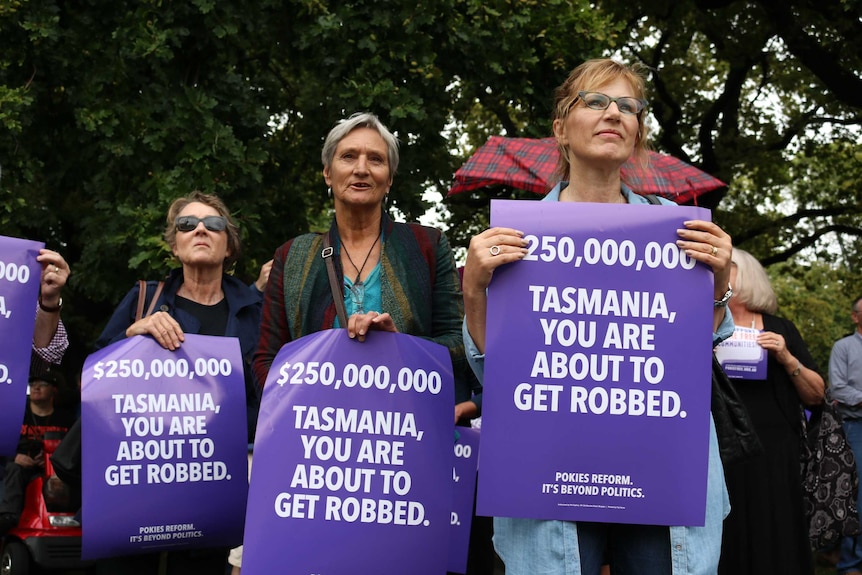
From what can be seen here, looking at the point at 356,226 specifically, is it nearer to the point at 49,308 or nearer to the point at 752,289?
the point at 49,308

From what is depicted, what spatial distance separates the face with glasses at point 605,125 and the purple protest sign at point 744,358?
10.5ft

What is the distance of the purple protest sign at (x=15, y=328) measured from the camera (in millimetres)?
4344

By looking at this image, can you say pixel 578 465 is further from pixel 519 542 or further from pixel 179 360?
pixel 179 360

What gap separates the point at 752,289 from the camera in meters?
6.35

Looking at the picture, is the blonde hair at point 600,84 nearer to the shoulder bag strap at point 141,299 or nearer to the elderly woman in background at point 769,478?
the shoulder bag strap at point 141,299

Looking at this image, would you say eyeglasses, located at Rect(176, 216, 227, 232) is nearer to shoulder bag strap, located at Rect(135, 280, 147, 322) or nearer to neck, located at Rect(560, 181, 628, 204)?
shoulder bag strap, located at Rect(135, 280, 147, 322)

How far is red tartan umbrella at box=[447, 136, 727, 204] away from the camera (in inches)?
344

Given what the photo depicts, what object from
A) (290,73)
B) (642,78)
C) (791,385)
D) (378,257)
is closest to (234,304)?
(378,257)

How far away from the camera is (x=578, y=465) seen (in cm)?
300

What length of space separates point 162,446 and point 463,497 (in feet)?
4.27

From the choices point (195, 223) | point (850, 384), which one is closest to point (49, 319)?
point (195, 223)

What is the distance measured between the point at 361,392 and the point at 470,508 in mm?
1517

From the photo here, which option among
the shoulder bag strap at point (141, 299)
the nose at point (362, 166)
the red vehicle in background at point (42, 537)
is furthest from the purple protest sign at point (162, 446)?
the red vehicle in background at point (42, 537)

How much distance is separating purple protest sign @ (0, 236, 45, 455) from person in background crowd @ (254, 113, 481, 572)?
3.18ft
